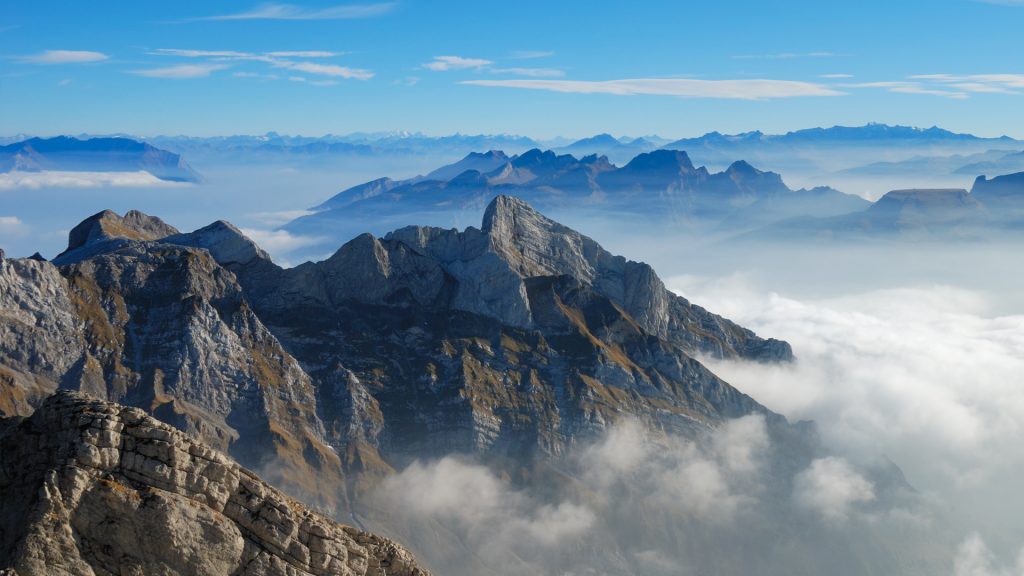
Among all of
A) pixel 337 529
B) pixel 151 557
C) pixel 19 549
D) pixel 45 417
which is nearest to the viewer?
pixel 19 549

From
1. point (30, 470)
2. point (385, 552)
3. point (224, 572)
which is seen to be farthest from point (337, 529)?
point (30, 470)

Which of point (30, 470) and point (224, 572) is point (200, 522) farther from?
point (30, 470)

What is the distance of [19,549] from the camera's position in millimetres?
44219

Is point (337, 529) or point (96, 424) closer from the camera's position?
point (96, 424)

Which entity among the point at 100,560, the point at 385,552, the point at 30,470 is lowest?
the point at 385,552

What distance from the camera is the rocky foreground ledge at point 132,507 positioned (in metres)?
46.0

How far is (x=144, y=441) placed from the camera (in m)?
49.0

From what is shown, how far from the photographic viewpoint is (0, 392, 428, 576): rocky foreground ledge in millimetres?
46000

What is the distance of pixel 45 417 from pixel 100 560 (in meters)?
8.44

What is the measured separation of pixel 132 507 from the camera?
47.3 meters

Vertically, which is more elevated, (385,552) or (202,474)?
(202,474)

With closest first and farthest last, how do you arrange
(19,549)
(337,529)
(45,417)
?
(19,549) → (45,417) → (337,529)

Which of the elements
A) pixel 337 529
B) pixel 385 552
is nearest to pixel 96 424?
pixel 337 529

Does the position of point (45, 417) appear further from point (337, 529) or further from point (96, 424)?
point (337, 529)
